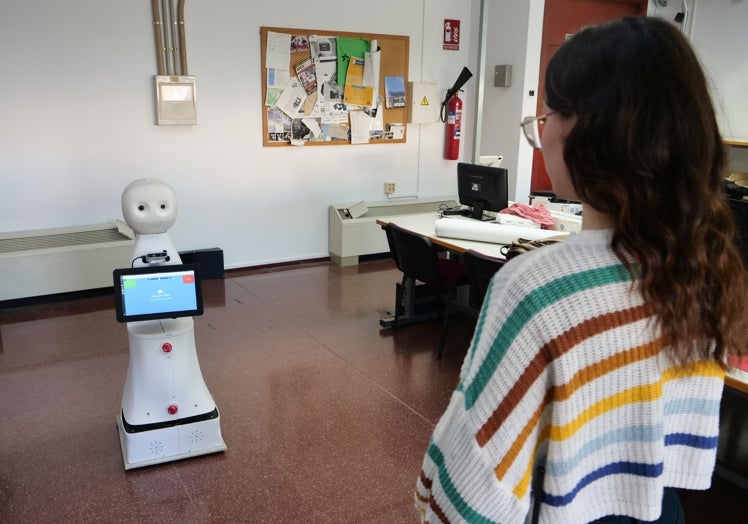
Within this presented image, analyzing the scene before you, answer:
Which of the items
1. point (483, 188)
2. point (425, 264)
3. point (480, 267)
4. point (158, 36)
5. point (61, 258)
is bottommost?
point (61, 258)

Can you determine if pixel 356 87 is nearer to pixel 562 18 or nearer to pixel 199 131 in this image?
pixel 199 131

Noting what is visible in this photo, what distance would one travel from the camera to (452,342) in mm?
3887

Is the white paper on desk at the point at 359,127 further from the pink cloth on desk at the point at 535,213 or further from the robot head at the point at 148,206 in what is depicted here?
the robot head at the point at 148,206

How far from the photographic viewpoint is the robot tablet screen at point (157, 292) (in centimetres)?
234

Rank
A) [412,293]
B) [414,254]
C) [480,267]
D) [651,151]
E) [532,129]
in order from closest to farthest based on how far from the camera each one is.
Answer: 1. [651,151]
2. [532,129]
3. [480,267]
4. [414,254]
5. [412,293]

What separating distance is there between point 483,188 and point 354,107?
1910mm

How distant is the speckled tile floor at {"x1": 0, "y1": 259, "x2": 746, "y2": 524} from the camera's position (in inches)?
91.1

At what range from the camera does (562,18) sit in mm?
5875

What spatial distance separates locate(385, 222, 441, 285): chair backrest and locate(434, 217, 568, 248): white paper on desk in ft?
0.56

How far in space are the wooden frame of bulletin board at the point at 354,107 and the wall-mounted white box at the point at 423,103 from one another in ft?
0.25

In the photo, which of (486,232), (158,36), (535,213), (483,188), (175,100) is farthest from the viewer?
(175,100)

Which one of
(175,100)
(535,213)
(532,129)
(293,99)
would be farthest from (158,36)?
(532,129)

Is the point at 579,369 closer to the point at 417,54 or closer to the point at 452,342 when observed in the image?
the point at 452,342

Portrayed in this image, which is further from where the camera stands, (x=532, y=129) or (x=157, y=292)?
(x=157, y=292)
